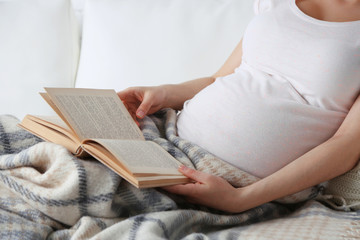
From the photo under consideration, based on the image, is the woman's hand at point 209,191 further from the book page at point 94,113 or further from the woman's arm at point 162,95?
the woman's arm at point 162,95

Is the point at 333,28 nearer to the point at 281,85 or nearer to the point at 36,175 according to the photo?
the point at 281,85

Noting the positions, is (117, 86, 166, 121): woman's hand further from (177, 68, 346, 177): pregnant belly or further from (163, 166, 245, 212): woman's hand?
(163, 166, 245, 212): woman's hand

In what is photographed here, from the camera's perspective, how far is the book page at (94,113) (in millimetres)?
800

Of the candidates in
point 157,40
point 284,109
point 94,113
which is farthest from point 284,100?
point 157,40

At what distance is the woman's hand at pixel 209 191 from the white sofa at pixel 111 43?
65 cm

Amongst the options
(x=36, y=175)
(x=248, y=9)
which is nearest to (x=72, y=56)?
(x=248, y=9)

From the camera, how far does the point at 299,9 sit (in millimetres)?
1013

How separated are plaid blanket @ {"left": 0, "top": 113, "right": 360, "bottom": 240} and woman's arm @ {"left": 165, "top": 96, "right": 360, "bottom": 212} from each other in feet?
0.09

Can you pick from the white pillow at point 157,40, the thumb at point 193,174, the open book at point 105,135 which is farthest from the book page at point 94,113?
the white pillow at point 157,40

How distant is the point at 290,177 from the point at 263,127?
0.12 m

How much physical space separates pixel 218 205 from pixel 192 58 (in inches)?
28.0

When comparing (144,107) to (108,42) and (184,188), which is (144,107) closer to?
(184,188)

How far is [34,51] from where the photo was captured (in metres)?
1.50

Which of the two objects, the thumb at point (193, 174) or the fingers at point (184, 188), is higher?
the thumb at point (193, 174)
